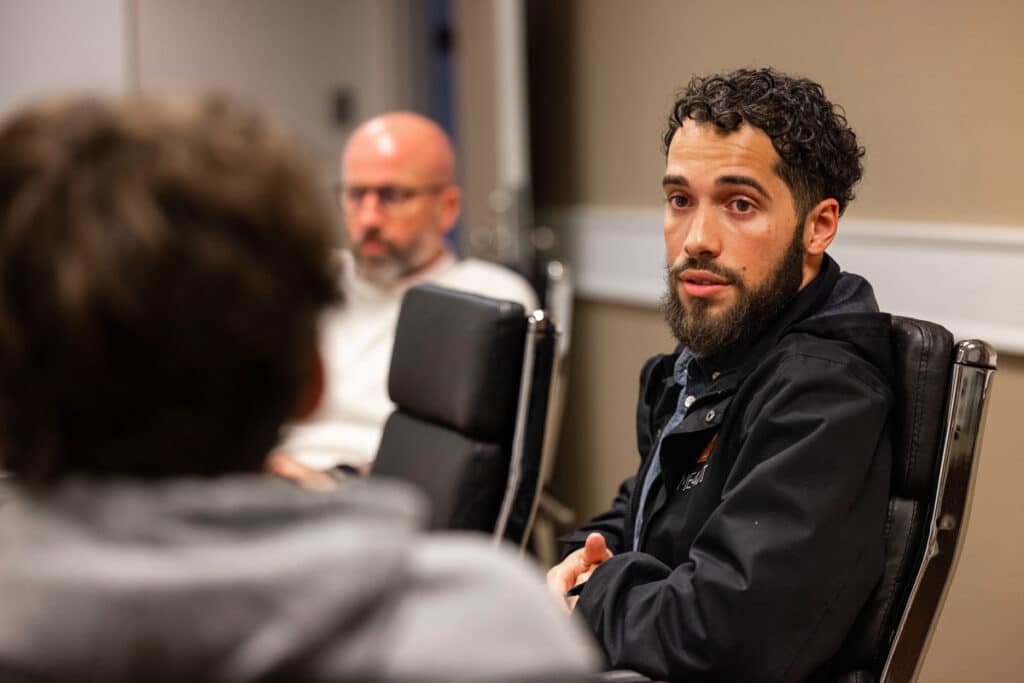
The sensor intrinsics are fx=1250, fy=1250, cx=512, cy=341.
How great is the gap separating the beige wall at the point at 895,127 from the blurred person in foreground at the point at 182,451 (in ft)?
5.03

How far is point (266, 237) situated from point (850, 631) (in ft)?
3.20

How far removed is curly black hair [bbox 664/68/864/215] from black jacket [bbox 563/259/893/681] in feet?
0.63

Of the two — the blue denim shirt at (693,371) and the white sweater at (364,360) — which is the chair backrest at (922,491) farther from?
the white sweater at (364,360)

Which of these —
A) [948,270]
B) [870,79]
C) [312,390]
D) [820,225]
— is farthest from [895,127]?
[312,390]

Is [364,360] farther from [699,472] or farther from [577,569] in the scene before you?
[699,472]

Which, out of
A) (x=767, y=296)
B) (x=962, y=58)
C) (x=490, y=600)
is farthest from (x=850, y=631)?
(x=962, y=58)

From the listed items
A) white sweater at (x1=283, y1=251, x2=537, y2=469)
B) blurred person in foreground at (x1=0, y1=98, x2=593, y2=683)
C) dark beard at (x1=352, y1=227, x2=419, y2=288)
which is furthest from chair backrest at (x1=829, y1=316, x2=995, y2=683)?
dark beard at (x1=352, y1=227, x2=419, y2=288)

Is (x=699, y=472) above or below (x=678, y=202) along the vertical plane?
below

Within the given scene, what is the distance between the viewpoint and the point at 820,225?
5.05ft

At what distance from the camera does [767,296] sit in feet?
4.97

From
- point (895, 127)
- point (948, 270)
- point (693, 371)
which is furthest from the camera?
point (895, 127)

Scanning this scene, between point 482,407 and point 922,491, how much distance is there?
0.62m

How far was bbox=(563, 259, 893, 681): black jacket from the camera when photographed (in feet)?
4.32

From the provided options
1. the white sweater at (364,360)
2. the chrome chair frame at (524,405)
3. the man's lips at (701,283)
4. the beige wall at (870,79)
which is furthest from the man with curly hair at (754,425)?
the white sweater at (364,360)
